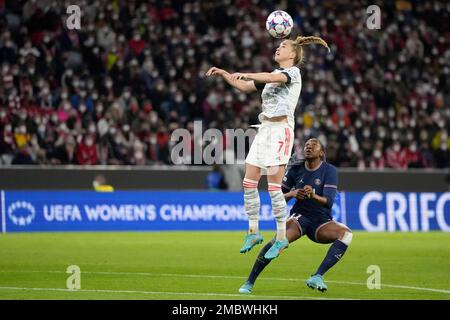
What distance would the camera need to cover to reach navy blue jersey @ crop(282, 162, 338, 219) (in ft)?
42.9

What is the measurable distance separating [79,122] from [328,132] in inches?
311

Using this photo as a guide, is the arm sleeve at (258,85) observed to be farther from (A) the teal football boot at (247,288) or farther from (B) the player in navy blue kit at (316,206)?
(A) the teal football boot at (247,288)

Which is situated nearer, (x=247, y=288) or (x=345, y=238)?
(x=247, y=288)

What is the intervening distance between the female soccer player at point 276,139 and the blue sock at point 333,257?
617 millimetres

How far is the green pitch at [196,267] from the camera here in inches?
501

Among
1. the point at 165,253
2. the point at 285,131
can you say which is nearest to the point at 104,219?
the point at 165,253

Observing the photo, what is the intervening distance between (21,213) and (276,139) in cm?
1394

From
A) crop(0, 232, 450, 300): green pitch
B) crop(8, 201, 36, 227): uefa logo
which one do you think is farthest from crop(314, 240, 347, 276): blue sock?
crop(8, 201, 36, 227): uefa logo

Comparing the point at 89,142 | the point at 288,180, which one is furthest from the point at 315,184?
the point at 89,142

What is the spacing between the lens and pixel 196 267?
54.3 feet

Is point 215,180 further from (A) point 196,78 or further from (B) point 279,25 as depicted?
(B) point 279,25

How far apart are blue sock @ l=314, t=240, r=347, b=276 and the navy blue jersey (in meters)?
0.40

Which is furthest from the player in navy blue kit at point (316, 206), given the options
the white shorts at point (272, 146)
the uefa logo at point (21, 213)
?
the uefa logo at point (21, 213)
